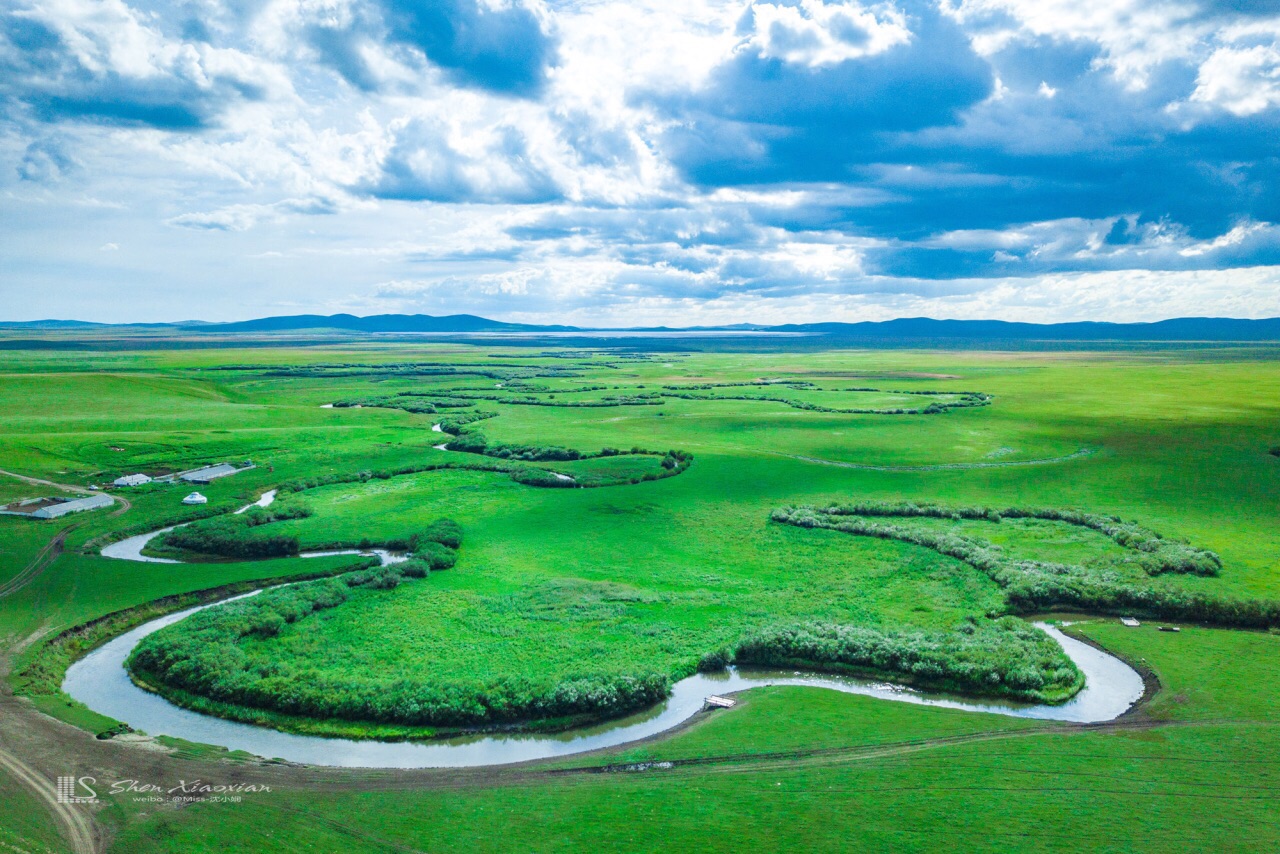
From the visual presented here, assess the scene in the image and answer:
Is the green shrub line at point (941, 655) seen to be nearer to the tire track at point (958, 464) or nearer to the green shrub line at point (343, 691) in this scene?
the green shrub line at point (343, 691)

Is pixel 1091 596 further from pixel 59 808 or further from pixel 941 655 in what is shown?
pixel 59 808

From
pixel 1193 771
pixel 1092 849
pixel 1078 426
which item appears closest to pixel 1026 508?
pixel 1193 771

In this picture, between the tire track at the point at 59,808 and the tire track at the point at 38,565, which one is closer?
the tire track at the point at 59,808

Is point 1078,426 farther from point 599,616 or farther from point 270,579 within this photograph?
point 270,579

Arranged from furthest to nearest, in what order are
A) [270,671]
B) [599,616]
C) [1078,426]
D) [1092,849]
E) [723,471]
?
[1078,426] → [723,471] → [599,616] → [270,671] → [1092,849]

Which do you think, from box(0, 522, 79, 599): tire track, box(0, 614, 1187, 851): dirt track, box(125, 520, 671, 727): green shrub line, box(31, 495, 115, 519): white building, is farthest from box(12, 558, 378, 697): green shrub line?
box(31, 495, 115, 519): white building

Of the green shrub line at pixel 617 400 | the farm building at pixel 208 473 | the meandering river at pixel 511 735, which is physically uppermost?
the green shrub line at pixel 617 400

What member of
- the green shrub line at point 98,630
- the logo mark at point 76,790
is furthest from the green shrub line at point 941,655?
the green shrub line at point 98,630

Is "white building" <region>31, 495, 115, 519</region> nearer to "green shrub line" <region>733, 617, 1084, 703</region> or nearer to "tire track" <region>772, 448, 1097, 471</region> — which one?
"green shrub line" <region>733, 617, 1084, 703</region>
